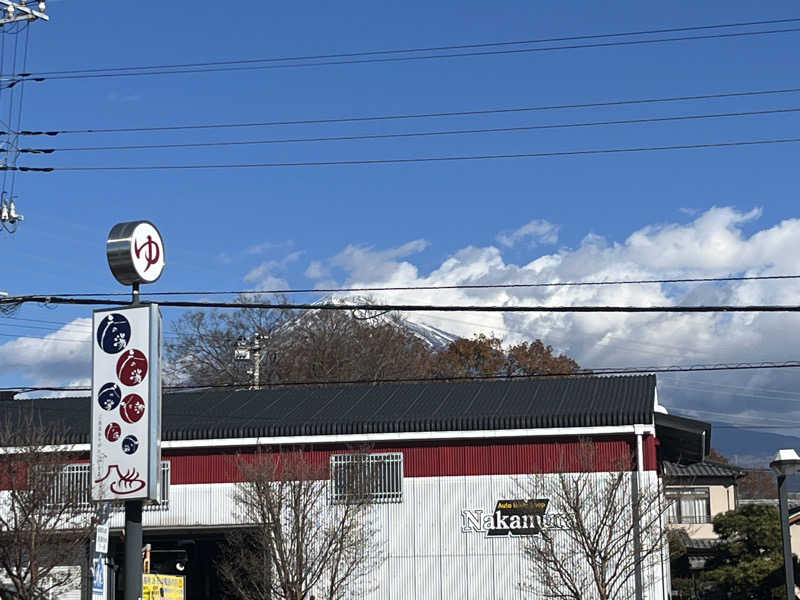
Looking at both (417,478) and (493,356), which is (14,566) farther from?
(493,356)

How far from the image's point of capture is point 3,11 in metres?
35.2

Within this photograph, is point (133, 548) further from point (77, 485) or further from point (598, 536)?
point (77, 485)

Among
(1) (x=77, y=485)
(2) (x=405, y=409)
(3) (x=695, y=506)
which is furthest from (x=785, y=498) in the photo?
(3) (x=695, y=506)

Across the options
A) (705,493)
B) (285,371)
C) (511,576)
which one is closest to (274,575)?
(511,576)

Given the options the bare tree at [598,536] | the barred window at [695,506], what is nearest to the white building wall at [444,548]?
the bare tree at [598,536]

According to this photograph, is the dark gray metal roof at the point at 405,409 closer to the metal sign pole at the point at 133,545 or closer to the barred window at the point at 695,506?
the metal sign pole at the point at 133,545

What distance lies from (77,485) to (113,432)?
880 inches

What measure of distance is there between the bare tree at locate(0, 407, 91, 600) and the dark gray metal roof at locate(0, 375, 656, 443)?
107 inches

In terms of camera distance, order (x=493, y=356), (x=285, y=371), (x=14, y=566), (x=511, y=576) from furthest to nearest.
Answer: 1. (x=493, y=356)
2. (x=285, y=371)
3. (x=511, y=576)
4. (x=14, y=566)

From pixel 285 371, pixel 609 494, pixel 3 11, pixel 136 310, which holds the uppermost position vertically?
pixel 3 11

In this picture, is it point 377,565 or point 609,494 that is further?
point 377,565

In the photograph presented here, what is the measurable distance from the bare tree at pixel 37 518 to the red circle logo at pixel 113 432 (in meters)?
19.1

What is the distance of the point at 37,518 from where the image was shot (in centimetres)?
3200

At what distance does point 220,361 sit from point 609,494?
47.2 meters
